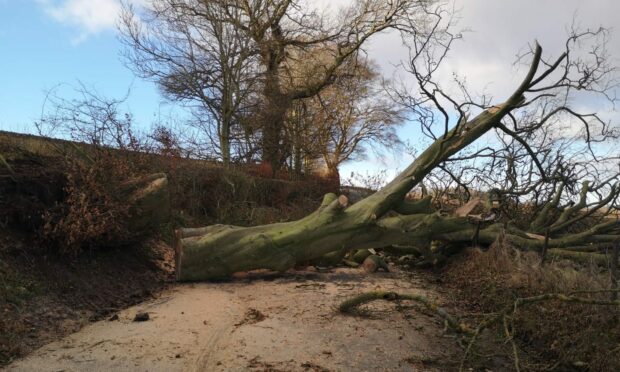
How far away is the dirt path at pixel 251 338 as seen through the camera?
16.2 ft

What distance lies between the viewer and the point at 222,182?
48.2 ft

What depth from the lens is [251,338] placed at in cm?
570

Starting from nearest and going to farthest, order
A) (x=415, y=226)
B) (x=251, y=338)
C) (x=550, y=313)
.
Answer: (x=251, y=338)
(x=550, y=313)
(x=415, y=226)

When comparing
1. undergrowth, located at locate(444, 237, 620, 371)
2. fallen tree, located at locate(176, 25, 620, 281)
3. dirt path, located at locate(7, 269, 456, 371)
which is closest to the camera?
dirt path, located at locate(7, 269, 456, 371)

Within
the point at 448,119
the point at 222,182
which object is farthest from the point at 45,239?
the point at 222,182

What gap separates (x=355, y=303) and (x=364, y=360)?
143cm

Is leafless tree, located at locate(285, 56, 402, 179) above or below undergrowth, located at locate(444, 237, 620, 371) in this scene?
above

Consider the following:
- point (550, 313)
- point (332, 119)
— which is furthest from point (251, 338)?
point (332, 119)

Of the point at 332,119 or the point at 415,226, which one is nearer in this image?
the point at 415,226

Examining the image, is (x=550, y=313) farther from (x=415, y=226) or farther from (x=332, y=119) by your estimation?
(x=332, y=119)

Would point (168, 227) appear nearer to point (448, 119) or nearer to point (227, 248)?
point (227, 248)

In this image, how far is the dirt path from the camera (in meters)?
4.95

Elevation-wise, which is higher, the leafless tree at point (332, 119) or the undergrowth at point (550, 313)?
the leafless tree at point (332, 119)

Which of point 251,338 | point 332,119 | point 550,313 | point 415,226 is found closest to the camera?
point 251,338
